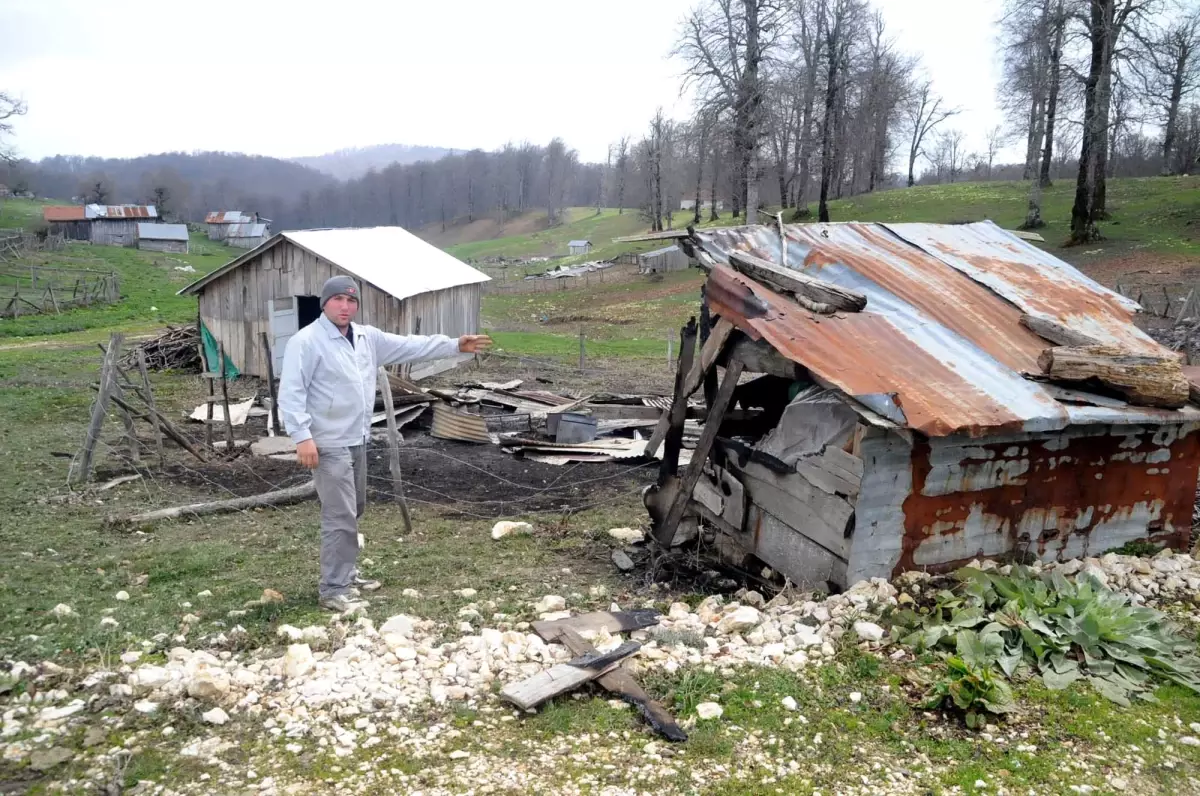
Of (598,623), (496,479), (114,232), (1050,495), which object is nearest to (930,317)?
(1050,495)

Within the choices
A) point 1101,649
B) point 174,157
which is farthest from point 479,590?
point 174,157

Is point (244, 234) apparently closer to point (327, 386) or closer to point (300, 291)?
point (300, 291)

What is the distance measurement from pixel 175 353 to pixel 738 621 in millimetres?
18392

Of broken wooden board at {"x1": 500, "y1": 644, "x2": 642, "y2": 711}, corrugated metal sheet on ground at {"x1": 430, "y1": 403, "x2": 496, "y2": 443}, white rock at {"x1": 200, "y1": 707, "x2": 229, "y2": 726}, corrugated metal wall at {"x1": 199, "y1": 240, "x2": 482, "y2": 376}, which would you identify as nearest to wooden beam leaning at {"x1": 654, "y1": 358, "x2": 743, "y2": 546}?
broken wooden board at {"x1": 500, "y1": 644, "x2": 642, "y2": 711}

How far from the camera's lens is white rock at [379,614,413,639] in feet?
16.5

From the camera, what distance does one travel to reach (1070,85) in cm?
3088

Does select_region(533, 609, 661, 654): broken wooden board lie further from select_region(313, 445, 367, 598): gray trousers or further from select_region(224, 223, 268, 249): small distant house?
select_region(224, 223, 268, 249): small distant house

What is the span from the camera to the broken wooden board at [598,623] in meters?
5.03

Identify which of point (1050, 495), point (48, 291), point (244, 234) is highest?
point (244, 234)

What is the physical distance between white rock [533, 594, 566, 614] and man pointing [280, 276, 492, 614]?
1155 mm

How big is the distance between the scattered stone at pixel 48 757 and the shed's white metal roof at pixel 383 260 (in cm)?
1404

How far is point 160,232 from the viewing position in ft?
200

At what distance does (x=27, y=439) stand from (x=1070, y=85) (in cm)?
3402

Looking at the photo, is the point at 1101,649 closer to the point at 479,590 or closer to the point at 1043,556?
the point at 1043,556
